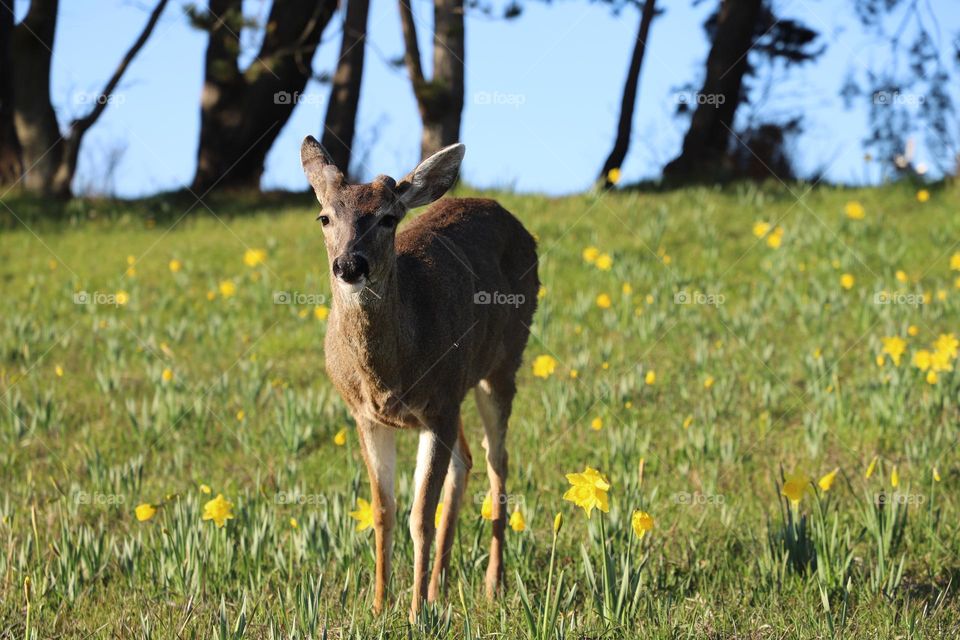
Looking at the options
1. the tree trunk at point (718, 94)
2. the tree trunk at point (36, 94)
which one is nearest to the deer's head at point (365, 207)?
the tree trunk at point (718, 94)

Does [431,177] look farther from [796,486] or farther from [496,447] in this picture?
[796,486]

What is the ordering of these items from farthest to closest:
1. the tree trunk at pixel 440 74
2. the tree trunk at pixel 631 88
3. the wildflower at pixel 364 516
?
the tree trunk at pixel 631 88, the tree trunk at pixel 440 74, the wildflower at pixel 364 516

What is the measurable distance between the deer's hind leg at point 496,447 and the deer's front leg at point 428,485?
418 millimetres

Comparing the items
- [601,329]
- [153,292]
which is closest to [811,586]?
[601,329]

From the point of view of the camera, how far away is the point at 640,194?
1352 centimetres

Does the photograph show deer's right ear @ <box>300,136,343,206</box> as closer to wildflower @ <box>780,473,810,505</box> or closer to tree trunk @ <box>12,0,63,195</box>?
wildflower @ <box>780,473,810,505</box>

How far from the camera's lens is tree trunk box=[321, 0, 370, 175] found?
1484cm

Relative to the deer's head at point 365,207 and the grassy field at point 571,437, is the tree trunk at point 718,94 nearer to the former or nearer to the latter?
the grassy field at point 571,437

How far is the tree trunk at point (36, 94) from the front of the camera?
1556cm

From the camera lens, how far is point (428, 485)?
4.13m

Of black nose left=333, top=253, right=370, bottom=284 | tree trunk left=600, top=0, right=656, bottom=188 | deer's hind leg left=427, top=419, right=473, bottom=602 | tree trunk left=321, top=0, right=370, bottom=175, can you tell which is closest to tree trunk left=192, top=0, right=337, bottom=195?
tree trunk left=321, top=0, right=370, bottom=175

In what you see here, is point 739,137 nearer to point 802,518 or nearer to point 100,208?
point 100,208

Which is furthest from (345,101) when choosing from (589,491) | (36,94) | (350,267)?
(589,491)

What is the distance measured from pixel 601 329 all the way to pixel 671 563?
15.3ft
